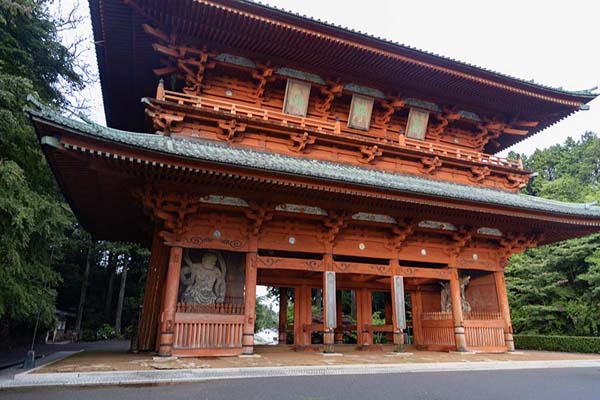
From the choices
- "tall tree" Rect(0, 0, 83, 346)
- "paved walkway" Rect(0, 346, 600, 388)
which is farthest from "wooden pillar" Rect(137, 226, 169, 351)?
"tall tree" Rect(0, 0, 83, 346)

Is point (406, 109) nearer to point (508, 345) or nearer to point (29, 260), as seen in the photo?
point (508, 345)

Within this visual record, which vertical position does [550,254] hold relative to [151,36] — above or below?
below

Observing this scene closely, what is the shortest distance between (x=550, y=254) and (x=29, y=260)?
84.9 ft

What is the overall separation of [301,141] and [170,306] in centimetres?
569

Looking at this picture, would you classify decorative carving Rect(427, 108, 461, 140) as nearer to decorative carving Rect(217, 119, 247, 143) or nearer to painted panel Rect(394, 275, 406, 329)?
painted panel Rect(394, 275, 406, 329)

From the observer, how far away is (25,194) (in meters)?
8.85

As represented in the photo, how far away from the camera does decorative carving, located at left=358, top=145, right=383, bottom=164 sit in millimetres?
11664

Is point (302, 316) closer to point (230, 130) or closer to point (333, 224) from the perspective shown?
point (333, 224)

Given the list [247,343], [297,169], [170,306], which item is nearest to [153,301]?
[170,306]

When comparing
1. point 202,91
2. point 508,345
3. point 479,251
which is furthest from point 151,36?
point 508,345

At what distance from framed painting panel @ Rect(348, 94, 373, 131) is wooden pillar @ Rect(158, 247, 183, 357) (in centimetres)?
689

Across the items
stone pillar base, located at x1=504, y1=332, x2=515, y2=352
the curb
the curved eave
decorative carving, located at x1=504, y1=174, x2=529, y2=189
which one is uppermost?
decorative carving, located at x1=504, y1=174, x2=529, y2=189

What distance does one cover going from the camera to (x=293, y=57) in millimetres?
11070

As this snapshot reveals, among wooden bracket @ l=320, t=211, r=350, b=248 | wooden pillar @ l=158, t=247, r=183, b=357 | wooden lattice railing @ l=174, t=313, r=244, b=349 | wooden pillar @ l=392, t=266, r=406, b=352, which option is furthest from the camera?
wooden pillar @ l=392, t=266, r=406, b=352
